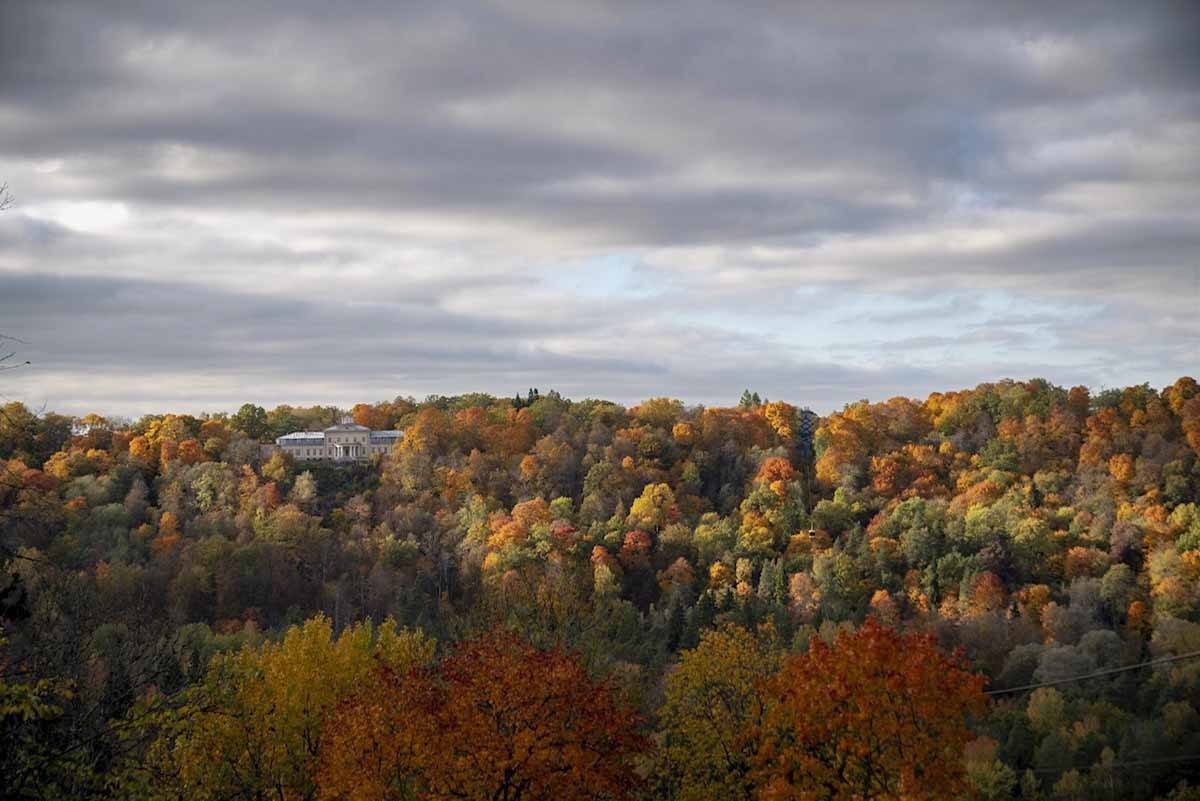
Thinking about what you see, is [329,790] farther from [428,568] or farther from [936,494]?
[936,494]

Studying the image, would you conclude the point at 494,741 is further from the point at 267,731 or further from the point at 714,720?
the point at 267,731

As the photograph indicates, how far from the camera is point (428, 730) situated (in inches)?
1079

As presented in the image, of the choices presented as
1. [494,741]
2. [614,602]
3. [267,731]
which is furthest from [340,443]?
[494,741]

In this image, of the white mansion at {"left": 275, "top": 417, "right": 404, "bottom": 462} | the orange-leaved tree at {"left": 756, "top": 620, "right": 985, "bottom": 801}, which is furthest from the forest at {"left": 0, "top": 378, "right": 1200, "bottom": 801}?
the white mansion at {"left": 275, "top": 417, "right": 404, "bottom": 462}

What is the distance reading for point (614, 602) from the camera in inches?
3376

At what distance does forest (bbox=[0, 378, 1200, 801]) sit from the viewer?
2606 centimetres

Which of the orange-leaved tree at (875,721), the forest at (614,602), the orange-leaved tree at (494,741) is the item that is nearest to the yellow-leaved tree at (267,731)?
the forest at (614,602)

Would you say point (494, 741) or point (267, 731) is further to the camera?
point (267, 731)

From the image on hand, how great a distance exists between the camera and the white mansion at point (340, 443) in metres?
136

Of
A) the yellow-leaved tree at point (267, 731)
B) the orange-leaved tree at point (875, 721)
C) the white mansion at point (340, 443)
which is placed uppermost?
the white mansion at point (340, 443)

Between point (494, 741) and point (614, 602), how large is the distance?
5926 cm

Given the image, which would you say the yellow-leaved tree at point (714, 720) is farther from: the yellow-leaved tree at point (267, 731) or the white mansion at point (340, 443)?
the white mansion at point (340, 443)

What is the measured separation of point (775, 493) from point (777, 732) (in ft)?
269

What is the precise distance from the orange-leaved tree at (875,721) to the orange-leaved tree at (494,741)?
3484mm
